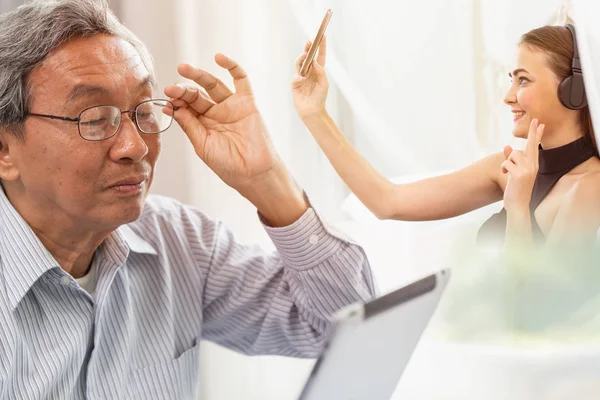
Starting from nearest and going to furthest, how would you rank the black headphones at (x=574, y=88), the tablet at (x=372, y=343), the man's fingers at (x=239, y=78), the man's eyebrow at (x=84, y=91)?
the tablet at (x=372, y=343) → the black headphones at (x=574, y=88) → the man's eyebrow at (x=84, y=91) → the man's fingers at (x=239, y=78)

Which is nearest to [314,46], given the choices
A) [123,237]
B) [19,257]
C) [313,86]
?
[313,86]

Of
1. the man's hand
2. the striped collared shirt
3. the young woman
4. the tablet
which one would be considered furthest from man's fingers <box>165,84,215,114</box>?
the tablet

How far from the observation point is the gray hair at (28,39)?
1204 millimetres

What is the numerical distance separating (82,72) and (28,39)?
107mm

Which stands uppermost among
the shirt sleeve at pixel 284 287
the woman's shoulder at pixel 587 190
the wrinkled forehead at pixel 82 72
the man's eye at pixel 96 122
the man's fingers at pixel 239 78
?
the wrinkled forehead at pixel 82 72

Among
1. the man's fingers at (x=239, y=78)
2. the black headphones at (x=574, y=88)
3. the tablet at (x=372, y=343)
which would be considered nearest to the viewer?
the tablet at (x=372, y=343)

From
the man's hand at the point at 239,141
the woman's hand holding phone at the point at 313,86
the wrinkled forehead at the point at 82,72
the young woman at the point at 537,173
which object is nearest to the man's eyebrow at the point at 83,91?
the wrinkled forehead at the point at 82,72

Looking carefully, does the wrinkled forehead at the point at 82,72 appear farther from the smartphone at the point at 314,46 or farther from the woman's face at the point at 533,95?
the woman's face at the point at 533,95

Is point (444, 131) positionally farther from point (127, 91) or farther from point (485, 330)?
point (127, 91)

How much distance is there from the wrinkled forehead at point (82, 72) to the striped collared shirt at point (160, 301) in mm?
236

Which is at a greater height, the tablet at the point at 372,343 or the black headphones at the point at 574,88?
the black headphones at the point at 574,88

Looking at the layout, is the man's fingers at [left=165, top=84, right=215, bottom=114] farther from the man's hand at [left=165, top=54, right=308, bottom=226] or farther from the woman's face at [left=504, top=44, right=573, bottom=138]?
the woman's face at [left=504, top=44, right=573, bottom=138]

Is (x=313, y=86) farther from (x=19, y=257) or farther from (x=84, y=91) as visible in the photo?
(x=19, y=257)

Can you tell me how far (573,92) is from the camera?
3.31 feet
